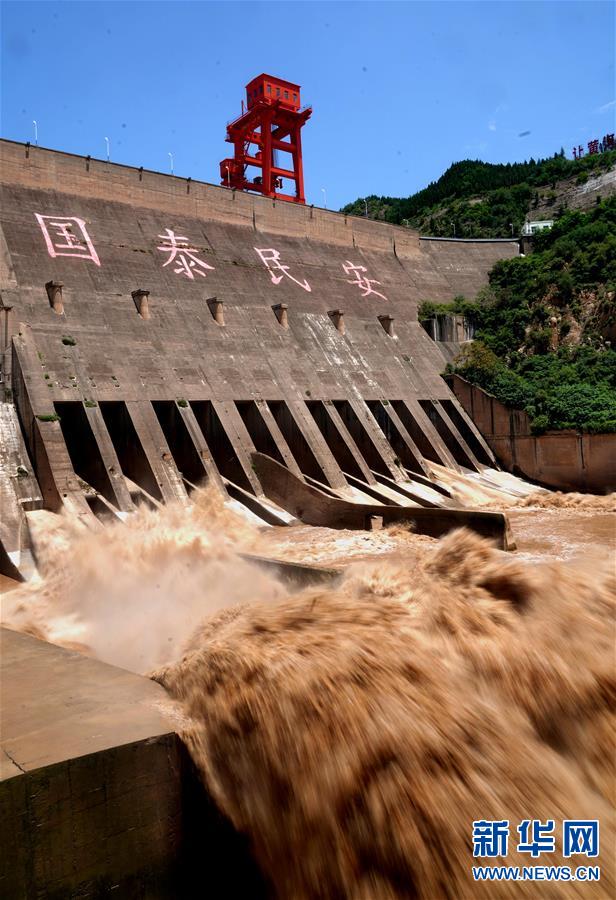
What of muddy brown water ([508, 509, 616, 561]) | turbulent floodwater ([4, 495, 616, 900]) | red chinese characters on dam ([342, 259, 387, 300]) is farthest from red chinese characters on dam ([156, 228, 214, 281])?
turbulent floodwater ([4, 495, 616, 900])

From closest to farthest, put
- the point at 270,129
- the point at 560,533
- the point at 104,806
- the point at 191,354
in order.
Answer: the point at 104,806 < the point at 560,533 < the point at 191,354 < the point at 270,129

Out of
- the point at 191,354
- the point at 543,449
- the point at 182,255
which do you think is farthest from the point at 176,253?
the point at 543,449

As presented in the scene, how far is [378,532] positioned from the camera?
45.8 ft

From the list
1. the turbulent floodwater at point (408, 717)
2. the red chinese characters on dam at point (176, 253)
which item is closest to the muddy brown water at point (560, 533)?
the turbulent floodwater at point (408, 717)

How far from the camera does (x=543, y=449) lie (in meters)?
20.9

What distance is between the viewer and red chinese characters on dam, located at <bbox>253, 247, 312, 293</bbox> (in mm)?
23031

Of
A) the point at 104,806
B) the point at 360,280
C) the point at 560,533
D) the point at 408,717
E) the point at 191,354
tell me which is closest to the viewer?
the point at 104,806

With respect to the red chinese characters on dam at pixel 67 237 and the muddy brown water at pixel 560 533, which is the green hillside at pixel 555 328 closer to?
the muddy brown water at pixel 560 533

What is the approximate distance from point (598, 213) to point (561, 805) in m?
28.8

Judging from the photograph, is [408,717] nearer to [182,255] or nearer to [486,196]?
[182,255]

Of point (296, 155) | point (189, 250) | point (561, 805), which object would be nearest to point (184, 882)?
point (561, 805)

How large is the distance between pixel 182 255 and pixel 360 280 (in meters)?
7.14

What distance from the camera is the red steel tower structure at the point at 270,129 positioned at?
3509 cm

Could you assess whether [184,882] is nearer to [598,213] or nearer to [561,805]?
[561,805]
